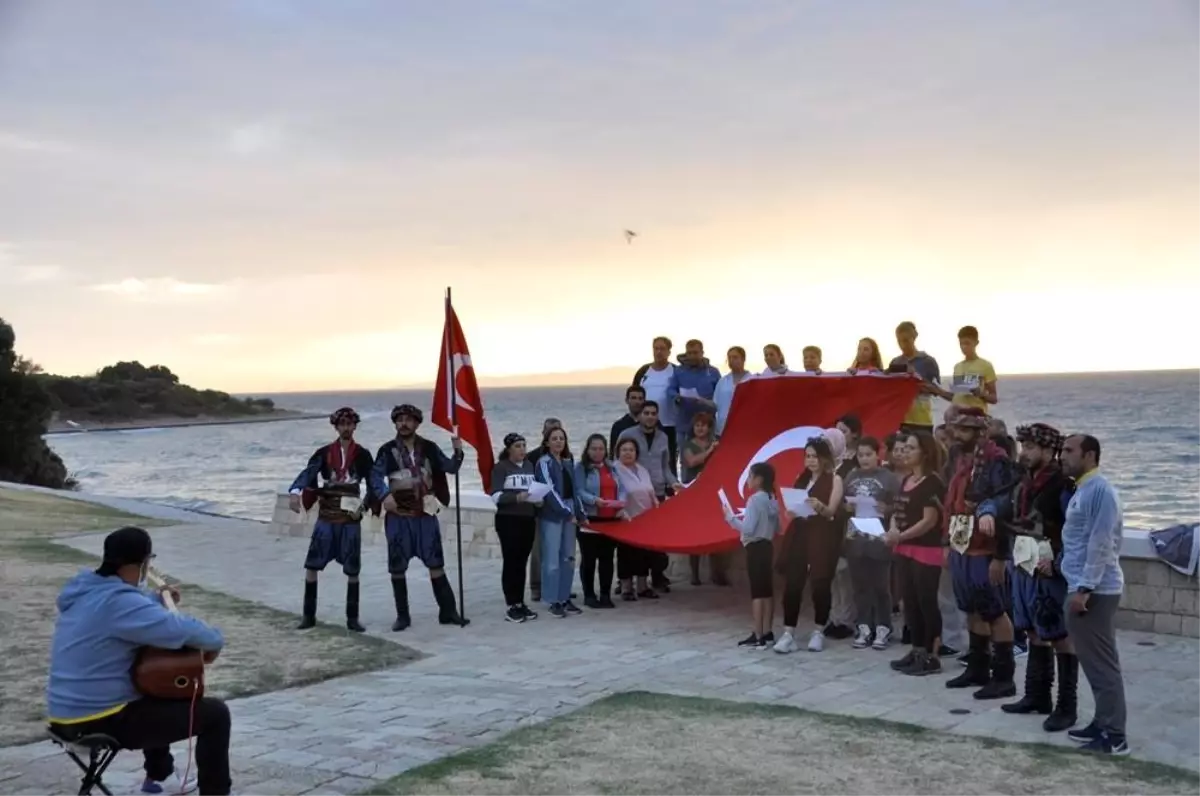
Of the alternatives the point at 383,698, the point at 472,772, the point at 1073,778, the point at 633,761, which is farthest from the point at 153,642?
the point at 1073,778

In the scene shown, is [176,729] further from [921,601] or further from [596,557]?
[596,557]

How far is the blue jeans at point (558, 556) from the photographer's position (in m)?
10.9

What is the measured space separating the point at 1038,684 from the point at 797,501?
107 inches

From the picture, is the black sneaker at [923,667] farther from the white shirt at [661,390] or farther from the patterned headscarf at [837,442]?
the white shirt at [661,390]

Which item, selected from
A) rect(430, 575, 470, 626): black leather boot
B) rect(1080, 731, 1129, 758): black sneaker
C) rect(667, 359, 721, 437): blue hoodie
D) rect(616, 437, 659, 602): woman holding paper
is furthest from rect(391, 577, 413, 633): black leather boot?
rect(1080, 731, 1129, 758): black sneaker

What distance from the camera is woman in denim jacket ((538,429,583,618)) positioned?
10.9m

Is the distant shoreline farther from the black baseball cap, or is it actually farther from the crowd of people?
the black baseball cap

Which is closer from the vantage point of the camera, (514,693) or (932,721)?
(932,721)

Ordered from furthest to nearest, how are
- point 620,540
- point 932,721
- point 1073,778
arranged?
point 620,540, point 932,721, point 1073,778

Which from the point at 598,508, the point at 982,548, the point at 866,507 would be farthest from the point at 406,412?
the point at 982,548

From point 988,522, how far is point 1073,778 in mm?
1870

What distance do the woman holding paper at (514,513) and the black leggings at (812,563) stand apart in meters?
2.61

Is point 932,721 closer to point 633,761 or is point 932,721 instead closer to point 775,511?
point 633,761

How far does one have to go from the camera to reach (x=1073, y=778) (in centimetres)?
574
